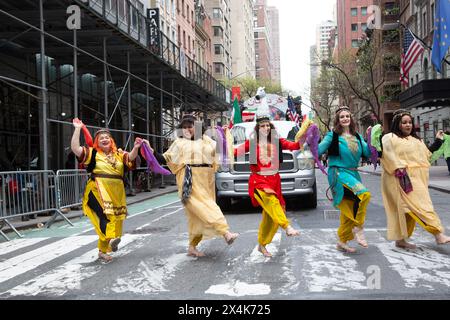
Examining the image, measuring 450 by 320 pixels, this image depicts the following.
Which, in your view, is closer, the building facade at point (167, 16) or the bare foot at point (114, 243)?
the bare foot at point (114, 243)

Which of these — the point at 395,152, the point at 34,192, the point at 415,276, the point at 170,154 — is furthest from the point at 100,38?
the point at 415,276

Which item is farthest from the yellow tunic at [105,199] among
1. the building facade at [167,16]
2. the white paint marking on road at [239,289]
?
the building facade at [167,16]

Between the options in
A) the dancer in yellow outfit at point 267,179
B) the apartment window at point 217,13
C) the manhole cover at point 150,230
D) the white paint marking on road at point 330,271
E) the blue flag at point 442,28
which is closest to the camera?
the white paint marking on road at point 330,271

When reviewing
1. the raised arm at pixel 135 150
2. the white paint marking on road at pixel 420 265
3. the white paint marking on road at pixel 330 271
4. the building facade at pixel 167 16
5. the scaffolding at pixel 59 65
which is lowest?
the white paint marking on road at pixel 330 271

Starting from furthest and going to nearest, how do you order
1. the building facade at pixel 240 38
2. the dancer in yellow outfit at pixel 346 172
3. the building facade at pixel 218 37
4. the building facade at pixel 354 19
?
1. the building facade at pixel 240 38
2. the building facade at pixel 354 19
3. the building facade at pixel 218 37
4. the dancer in yellow outfit at pixel 346 172

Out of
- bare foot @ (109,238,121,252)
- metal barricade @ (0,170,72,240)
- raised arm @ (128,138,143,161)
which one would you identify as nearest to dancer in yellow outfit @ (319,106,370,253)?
raised arm @ (128,138,143,161)

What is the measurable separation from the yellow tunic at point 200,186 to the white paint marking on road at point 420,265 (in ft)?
6.51

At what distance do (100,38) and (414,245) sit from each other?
12863mm

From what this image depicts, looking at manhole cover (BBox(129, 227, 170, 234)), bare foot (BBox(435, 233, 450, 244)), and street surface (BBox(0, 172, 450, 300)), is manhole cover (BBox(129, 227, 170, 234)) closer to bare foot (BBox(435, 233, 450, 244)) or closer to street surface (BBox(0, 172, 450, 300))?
street surface (BBox(0, 172, 450, 300))

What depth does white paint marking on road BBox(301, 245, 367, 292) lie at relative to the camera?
499cm

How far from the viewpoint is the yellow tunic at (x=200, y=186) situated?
21.6 feet

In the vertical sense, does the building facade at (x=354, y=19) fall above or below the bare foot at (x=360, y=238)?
above

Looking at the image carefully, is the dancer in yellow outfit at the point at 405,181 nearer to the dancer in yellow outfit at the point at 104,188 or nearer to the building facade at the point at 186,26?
the dancer in yellow outfit at the point at 104,188
